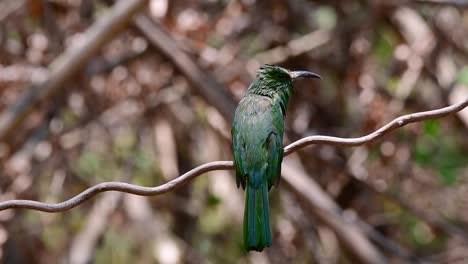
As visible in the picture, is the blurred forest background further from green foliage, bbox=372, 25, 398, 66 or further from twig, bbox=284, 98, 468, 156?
twig, bbox=284, 98, 468, 156

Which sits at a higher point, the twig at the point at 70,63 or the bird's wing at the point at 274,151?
the twig at the point at 70,63

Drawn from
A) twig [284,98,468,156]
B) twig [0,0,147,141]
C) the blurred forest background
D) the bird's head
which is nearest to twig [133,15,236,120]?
the blurred forest background

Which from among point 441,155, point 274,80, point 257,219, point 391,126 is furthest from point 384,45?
point 391,126

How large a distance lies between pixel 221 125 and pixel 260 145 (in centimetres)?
258

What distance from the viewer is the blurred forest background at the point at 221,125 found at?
5.21 meters

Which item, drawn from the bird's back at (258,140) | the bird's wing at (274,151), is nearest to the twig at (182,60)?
the bird's back at (258,140)

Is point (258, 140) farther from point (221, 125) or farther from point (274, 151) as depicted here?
point (221, 125)

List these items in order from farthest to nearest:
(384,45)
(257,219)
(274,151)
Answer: (384,45), (274,151), (257,219)

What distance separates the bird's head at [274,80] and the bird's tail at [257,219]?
498mm

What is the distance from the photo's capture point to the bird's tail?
2.59 m

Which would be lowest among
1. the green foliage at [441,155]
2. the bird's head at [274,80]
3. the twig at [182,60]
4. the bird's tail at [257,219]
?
the bird's tail at [257,219]

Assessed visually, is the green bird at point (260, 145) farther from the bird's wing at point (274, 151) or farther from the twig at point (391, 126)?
the twig at point (391, 126)

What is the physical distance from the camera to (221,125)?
18.2 feet

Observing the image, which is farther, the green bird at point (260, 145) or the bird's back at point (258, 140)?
the bird's back at point (258, 140)
